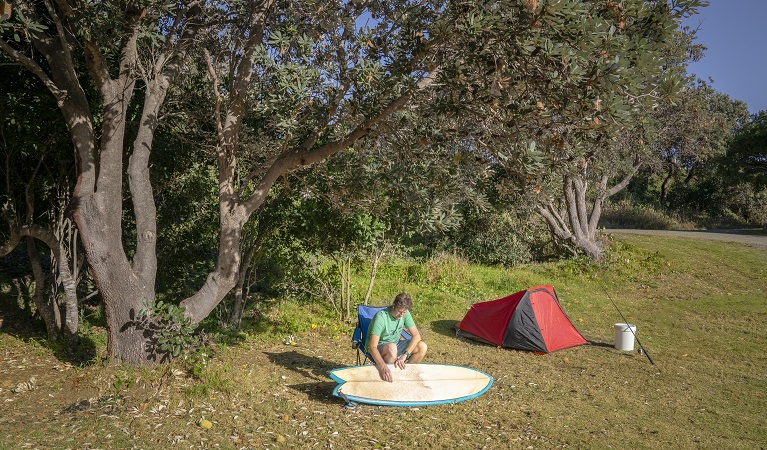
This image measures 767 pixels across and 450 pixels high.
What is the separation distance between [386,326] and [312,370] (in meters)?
1.57

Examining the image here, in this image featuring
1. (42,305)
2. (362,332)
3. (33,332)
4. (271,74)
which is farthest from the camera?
(33,332)

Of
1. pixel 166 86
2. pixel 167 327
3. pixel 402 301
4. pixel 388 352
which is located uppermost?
pixel 166 86

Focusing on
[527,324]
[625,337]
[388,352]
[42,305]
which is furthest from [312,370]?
[625,337]

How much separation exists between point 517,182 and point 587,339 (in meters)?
5.05

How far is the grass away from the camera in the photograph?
585 cm

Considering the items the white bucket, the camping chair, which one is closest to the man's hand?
the camping chair

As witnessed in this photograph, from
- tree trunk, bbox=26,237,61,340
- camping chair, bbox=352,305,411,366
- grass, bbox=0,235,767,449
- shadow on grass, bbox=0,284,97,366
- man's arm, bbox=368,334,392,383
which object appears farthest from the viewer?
tree trunk, bbox=26,237,61,340

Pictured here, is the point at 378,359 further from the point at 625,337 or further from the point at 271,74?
the point at 625,337

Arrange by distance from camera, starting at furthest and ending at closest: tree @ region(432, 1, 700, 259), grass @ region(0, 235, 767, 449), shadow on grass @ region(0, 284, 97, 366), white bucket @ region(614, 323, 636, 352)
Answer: white bucket @ region(614, 323, 636, 352) → shadow on grass @ region(0, 284, 97, 366) → grass @ region(0, 235, 767, 449) → tree @ region(432, 1, 700, 259)

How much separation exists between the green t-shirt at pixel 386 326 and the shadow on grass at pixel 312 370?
0.85 metres

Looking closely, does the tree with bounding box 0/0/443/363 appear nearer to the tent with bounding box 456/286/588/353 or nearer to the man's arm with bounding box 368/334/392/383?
the man's arm with bounding box 368/334/392/383

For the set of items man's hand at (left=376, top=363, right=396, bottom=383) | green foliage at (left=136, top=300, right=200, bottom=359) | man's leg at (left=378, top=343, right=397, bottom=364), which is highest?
green foliage at (left=136, top=300, right=200, bottom=359)

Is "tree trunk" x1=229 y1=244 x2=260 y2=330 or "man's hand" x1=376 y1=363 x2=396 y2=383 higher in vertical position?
"tree trunk" x1=229 y1=244 x2=260 y2=330

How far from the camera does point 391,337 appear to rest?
7258 mm
